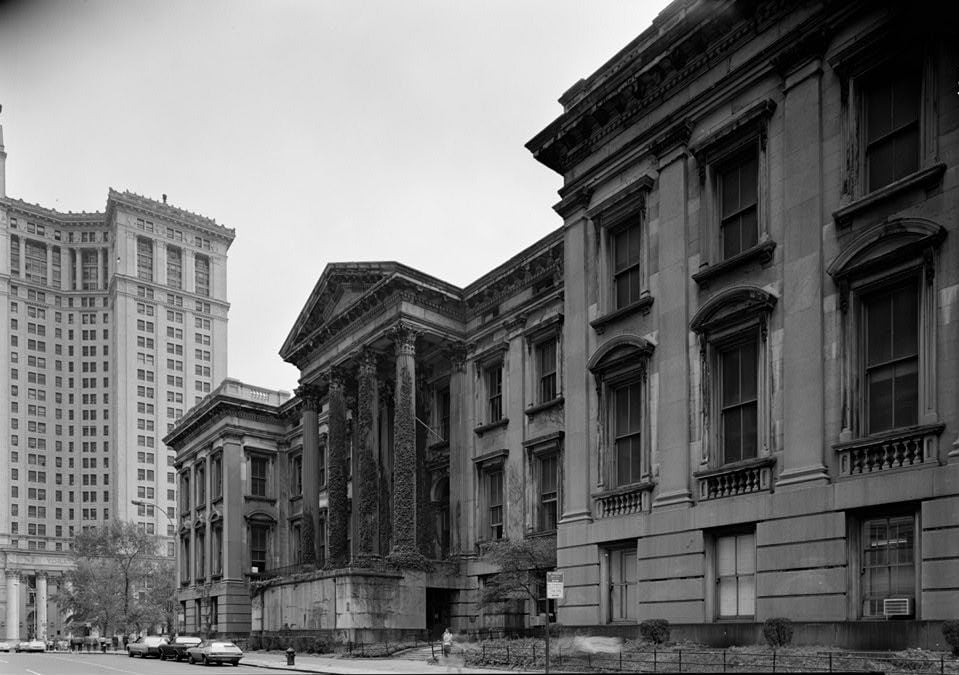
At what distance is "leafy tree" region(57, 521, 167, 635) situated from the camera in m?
75.7

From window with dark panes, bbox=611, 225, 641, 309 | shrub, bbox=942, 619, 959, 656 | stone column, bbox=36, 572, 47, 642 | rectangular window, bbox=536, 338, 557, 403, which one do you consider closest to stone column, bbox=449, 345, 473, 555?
rectangular window, bbox=536, 338, 557, 403

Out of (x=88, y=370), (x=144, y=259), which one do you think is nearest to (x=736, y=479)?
(x=88, y=370)

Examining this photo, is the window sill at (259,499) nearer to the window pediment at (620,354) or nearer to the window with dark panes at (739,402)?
the window pediment at (620,354)

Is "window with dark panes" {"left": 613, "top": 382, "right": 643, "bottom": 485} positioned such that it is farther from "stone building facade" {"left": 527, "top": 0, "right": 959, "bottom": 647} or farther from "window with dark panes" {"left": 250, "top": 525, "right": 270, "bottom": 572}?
"window with dark panes" {"left": 250, "top": 525, "right": 270, "bottom": 572}

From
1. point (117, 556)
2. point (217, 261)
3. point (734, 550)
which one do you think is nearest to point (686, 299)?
point (734, 550)

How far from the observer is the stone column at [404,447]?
146ft

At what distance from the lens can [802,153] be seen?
21.8 meters

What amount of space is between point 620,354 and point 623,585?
6.28 metres

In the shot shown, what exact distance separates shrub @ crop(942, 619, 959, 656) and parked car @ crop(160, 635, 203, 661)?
134 ft

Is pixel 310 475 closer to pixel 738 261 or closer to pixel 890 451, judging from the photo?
pixel 738 261

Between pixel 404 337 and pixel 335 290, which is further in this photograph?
pixel 335 290

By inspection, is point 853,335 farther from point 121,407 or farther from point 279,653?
point 121,407

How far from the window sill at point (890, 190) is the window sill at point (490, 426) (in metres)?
24.2

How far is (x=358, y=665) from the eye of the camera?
35.8 meters
